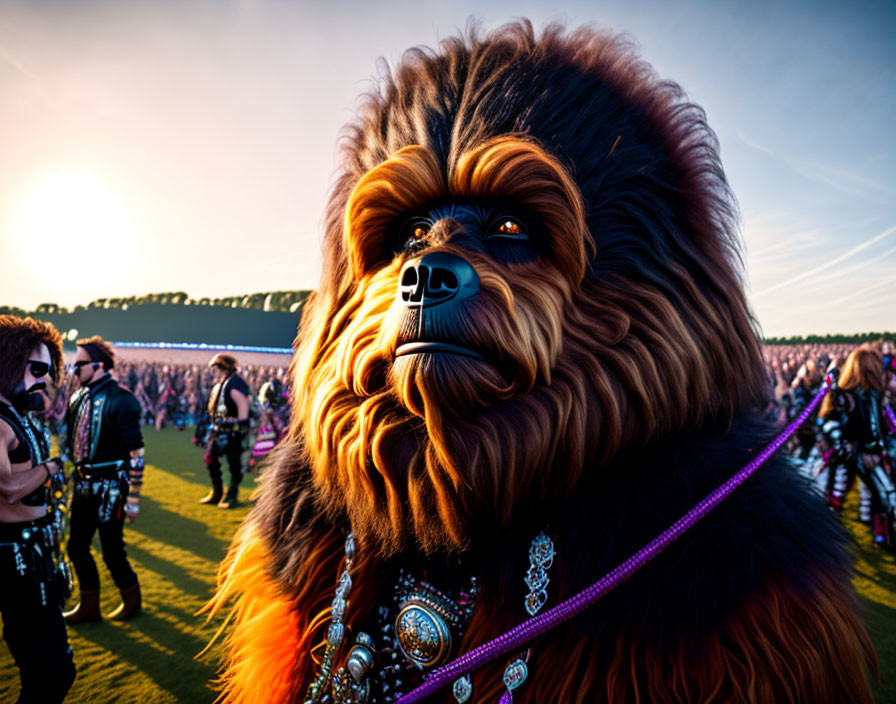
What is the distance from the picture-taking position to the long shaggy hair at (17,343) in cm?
279

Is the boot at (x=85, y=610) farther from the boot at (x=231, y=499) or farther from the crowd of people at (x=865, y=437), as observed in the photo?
the crowd of people at (x=865, y=437)

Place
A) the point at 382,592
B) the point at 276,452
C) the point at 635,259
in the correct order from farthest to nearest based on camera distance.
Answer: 1. the point at 276,452
2. the point at 382,592
3. the point at 635,259

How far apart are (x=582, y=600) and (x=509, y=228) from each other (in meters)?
0.82

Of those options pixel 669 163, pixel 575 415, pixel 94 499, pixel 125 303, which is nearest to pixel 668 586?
pixel 575 415

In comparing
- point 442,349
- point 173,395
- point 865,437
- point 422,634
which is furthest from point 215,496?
point 173,395

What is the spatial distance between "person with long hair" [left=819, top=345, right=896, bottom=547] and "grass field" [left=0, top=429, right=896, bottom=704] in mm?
415

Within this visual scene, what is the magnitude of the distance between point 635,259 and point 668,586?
722mm

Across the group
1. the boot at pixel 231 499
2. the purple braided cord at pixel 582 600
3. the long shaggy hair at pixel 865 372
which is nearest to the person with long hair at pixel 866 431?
the long shaggy hair at pixel 865 372

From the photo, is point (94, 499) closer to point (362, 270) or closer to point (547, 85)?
Answer: point (362, 270)

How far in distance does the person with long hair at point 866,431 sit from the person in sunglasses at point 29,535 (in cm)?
687

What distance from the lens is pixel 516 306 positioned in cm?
111

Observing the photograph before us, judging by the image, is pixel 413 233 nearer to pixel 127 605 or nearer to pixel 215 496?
pixel 127 605

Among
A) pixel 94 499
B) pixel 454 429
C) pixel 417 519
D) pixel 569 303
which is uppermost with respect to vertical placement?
pixel 569 303

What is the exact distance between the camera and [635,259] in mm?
1261
